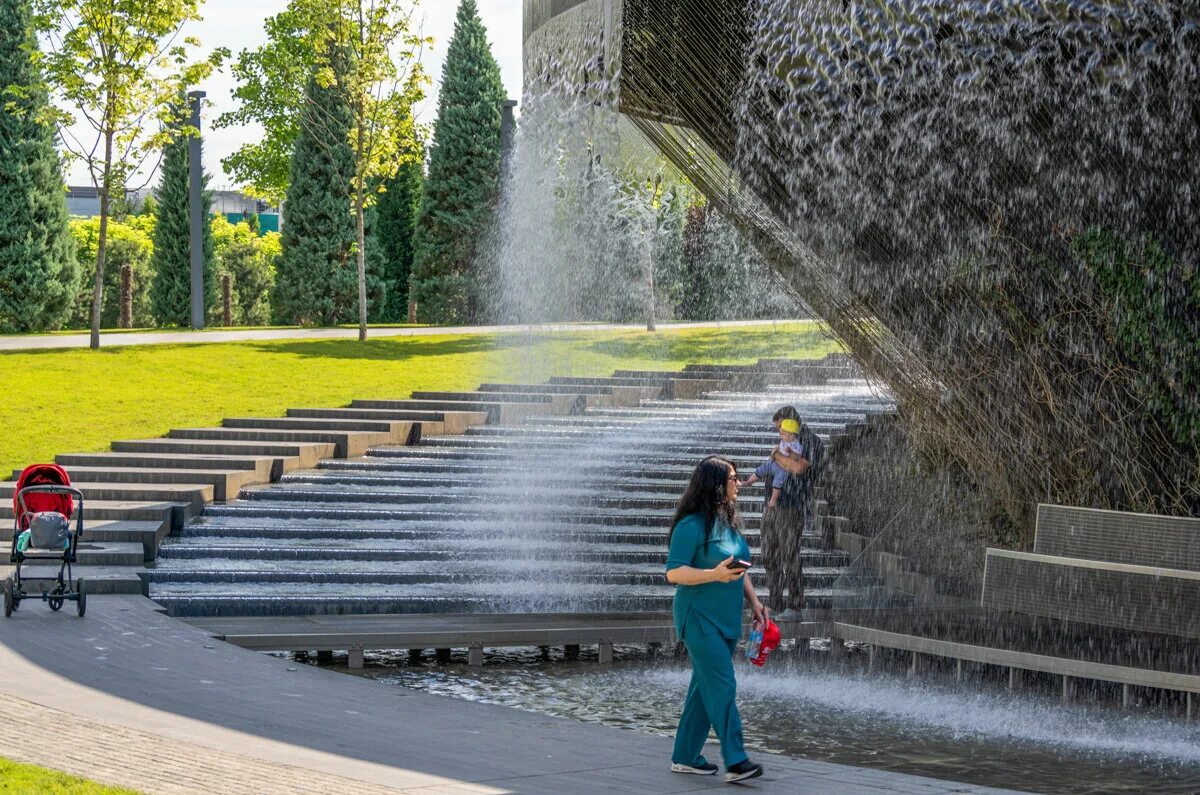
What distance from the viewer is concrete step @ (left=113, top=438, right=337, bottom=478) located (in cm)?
1772

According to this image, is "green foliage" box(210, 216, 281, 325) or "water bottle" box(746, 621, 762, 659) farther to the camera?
"green foliage" box(210, 216, 281, 325)

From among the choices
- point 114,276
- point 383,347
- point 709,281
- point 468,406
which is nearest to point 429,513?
point 468,406

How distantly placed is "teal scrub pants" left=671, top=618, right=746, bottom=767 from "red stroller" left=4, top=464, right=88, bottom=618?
18.0 ft

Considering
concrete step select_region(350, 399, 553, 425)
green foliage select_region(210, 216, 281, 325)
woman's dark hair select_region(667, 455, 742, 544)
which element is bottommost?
woman's dark hair select_region(667, 455, 742, 544)

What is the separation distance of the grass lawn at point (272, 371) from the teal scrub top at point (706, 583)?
11575mm

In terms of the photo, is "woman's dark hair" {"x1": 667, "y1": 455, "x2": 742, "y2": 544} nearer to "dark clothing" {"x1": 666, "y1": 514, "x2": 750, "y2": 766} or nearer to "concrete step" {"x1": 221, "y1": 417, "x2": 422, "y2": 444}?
"dark clothing" {"x1": 666, "y1": 514, "x2": 750, "y2": 766}

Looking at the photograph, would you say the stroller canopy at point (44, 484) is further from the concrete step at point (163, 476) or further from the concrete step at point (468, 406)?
the concrete step at point (468, 406)

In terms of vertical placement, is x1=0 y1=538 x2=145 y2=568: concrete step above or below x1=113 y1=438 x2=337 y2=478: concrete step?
below

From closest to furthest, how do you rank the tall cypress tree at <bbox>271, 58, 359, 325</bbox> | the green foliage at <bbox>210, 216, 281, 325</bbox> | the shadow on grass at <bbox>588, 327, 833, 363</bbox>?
the shadow on grass at <bbox>588, 327, 833, 363</bbox>, the tall cypress tree at <bbox>271, 58, 359, 325</bbox>, the green foliage at <bbox>210, 216, 281, 325</bbox>

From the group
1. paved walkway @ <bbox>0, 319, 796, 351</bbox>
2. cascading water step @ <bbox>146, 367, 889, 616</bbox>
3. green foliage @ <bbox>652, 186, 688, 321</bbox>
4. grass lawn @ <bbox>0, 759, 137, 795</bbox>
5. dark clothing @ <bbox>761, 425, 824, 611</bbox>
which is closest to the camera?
grass lawn @ <bbox>0, 759, 137, 795</bbox>

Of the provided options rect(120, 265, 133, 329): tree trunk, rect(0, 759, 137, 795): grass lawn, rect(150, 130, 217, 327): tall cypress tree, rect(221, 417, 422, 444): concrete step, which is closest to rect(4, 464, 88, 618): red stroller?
rect(0, 759, 137, 795): grass lawn

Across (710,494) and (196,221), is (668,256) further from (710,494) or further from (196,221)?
(710,494)

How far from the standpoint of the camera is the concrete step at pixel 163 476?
15945mm

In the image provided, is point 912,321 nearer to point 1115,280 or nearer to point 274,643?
point 1115,280
